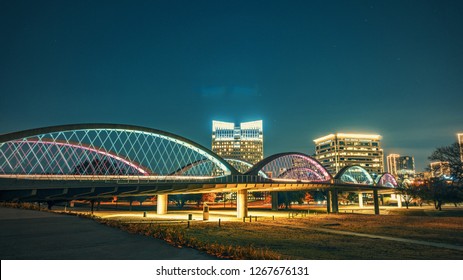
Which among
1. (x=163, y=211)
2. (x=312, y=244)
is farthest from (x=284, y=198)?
(x=312, y=244)

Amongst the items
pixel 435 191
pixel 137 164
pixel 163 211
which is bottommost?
pixel 163 211

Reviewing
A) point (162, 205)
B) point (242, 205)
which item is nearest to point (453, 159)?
point (242, 205)

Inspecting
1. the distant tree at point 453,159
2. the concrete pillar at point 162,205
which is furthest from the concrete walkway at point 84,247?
the distant tree at point 453,159

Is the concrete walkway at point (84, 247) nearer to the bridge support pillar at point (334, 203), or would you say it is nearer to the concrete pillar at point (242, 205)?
the concrete pillar at point (242, 205)

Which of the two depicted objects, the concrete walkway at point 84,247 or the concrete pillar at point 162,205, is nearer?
the concrete walkway at point 84,247

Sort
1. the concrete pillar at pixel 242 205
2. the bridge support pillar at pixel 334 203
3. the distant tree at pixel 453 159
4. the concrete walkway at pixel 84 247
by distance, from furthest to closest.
Answer: the bridge support pillar at pixel 334 203 → the concrete pillar at pixel 242 205 → the distant tree at pixel 453 159 → the concrete walkway at pixel 84 247

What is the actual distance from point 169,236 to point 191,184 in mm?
30847

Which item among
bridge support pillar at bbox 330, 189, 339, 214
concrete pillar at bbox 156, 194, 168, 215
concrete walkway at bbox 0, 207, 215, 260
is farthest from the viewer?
bridge support pillar at bbox 330, 189, 339, 214

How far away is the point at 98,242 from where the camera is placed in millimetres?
14203

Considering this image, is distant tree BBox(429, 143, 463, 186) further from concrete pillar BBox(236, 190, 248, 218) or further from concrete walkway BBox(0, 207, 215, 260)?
concrete walkway BBox(0, 207, 215, 260)

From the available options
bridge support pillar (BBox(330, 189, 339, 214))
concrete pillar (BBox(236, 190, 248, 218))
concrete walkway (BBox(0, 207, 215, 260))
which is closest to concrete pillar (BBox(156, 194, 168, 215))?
concrete pillar (BBox(236, 190, 248, 218))

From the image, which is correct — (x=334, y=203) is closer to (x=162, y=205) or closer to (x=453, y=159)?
(x=453, y=159)
